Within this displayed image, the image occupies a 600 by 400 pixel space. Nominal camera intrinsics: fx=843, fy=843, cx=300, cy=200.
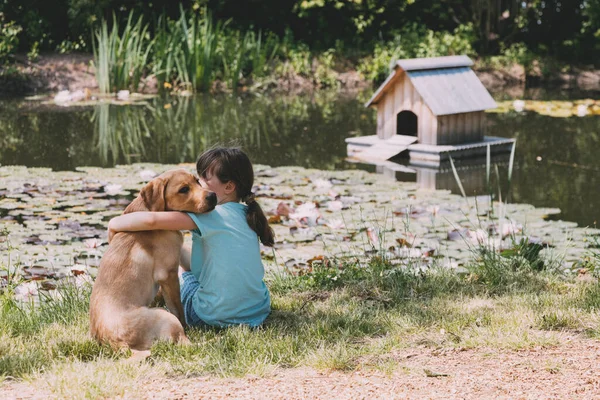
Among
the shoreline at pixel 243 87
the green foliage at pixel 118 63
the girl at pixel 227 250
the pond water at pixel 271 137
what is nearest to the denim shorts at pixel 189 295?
the girl at pixel 227 250

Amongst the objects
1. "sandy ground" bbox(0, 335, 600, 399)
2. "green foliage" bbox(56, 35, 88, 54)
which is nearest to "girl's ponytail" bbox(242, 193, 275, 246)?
"sandy ground" bbox(0, 335, 600, 399)

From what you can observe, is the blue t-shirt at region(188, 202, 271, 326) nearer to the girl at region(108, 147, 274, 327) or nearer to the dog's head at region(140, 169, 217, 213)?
the girl at region(108, 147, 274, 327)

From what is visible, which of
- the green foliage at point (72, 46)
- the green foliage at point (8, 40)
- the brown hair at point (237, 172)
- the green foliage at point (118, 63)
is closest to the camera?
the brown hair at point (237, 172)

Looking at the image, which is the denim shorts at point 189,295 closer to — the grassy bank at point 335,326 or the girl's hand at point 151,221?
the grassy bank at point 335,326

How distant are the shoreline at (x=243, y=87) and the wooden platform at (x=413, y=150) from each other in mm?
6042

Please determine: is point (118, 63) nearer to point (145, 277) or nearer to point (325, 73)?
point (325, 73)

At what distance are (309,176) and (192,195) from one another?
4.57 m

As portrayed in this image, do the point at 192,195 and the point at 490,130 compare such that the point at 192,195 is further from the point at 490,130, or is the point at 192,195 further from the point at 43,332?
the point at 490,130

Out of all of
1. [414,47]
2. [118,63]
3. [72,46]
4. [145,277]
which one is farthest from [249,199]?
[414,47]

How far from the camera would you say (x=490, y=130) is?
39.3ft

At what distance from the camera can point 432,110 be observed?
954cm

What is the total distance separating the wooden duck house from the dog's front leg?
5.99 meters

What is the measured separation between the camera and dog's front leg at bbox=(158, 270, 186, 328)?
3.84 m

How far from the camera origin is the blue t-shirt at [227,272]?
398 centimetres
